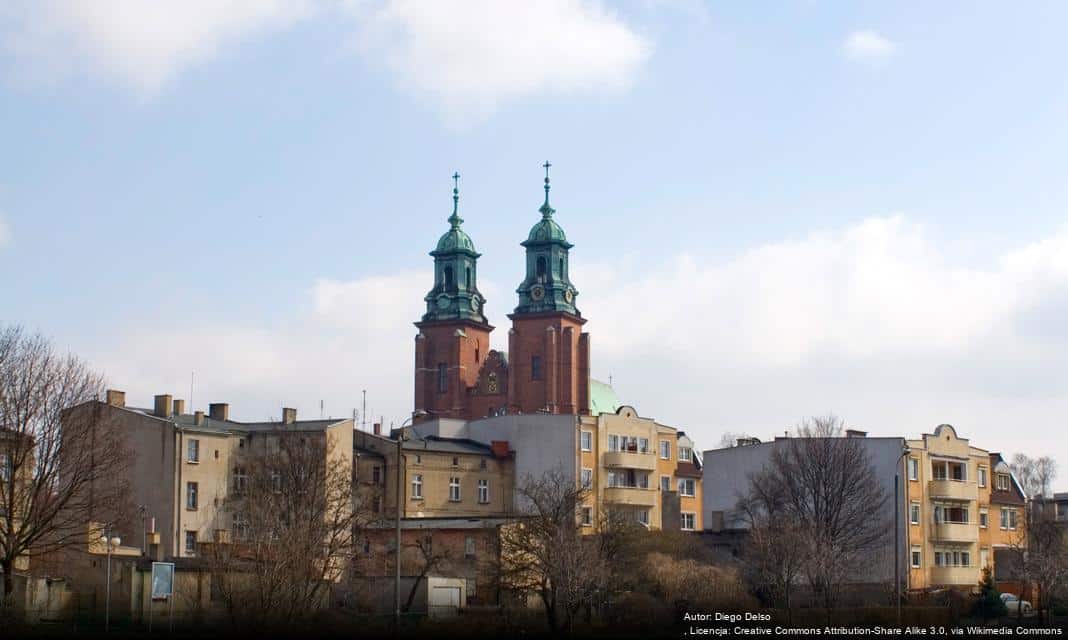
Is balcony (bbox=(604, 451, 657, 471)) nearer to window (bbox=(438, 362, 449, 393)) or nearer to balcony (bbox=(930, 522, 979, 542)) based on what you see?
Result: balcony (bbox=(930, 522, 979, 542))

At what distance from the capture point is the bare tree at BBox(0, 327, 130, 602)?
64.3m

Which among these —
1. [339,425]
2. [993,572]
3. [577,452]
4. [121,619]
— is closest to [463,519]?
[339,425]

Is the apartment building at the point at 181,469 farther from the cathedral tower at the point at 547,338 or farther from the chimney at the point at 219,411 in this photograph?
the cathedral tower at the point at 547,338

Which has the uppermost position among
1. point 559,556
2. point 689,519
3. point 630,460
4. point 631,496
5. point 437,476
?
point 630,460

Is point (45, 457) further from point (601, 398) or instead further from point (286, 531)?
point (601, 398)

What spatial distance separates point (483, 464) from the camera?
98.8 meters

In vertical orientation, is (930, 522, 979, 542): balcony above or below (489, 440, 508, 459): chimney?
below

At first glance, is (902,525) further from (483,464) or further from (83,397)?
(83,397)

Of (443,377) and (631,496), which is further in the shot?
(443,377)

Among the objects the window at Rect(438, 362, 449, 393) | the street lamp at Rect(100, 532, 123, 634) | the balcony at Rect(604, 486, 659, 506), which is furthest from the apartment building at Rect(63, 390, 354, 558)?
the window at Rect(438, 362, 449, 393)

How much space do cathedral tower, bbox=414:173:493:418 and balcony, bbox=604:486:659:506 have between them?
57.2 metres

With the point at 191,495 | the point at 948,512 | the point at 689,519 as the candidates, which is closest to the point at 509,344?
the point at 689,519

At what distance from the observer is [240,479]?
283 feet

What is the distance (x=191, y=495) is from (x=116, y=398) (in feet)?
28.0
